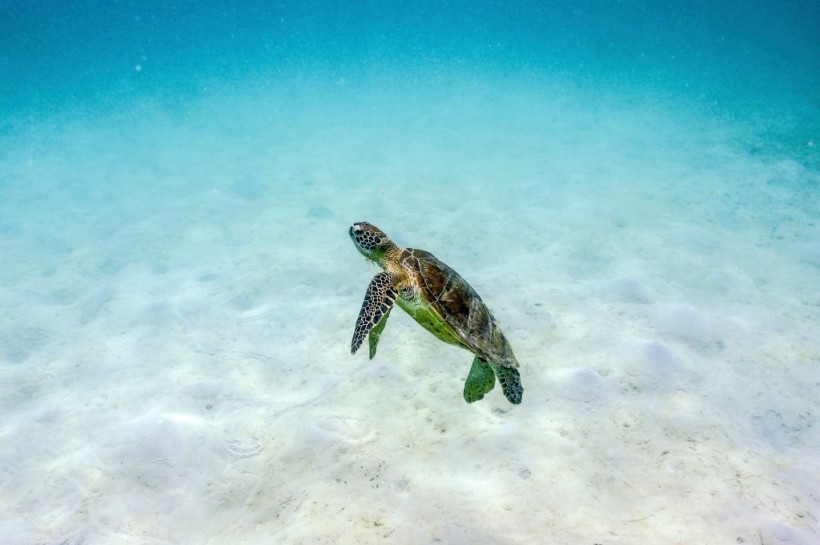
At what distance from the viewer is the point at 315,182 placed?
473 inches

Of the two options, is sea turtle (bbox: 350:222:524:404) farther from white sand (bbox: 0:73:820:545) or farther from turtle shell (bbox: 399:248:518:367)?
white sand (bbox: 0:73:820:545)

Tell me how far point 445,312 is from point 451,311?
2.2 inches

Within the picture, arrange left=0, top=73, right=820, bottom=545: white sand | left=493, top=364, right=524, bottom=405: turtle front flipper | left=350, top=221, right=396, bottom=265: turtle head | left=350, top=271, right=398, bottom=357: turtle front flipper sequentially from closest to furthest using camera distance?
left=0, top=73, right=820, bottom=545: white sand < left=350, top=271, right=398, bottom=357: turtle front flipper < left=493, top=364, right=524, bottom=405: turtle front flipper < left=350, top=221, right=396, bottom=265: turtle head

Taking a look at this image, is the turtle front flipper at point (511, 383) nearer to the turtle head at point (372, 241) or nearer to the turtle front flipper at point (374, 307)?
the turtle front flipper at point (374, 307)

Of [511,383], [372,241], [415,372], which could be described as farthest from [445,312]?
[415,372]

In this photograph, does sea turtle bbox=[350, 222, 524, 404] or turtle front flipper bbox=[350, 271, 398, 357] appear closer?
turtle front flipper bbox=[350, 271, 398, 357]

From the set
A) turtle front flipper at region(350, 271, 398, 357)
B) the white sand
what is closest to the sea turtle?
turtle front flipper at region(350, 271, 398, 357)

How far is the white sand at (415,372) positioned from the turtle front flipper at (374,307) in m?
1.02

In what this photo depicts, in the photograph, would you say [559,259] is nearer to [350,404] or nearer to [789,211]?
[350,404]

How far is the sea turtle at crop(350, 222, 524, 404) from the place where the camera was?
3312mm

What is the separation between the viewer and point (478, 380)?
3.60 meters

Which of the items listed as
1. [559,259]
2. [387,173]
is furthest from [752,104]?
[559,259]

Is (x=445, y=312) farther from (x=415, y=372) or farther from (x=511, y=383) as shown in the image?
(x=415, y=372)

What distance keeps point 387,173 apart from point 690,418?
10224mm
